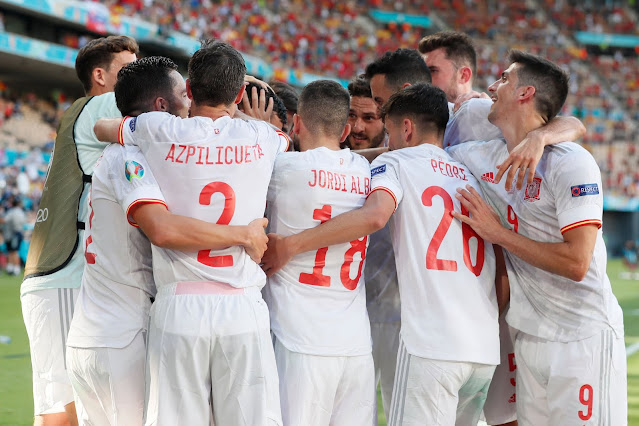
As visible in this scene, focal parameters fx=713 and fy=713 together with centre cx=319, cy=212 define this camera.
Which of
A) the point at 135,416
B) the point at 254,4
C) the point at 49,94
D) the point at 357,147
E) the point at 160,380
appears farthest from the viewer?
the point at 254,4

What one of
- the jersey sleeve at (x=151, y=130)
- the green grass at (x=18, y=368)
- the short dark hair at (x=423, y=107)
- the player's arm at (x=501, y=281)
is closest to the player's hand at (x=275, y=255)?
the jersey sleeve at (x=151, y=130)

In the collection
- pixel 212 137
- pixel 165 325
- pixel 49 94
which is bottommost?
pixel 165 325

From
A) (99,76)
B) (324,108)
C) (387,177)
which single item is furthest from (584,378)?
(99,76)

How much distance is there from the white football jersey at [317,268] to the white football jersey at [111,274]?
69 cm

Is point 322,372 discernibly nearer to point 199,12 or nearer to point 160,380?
point 160,380

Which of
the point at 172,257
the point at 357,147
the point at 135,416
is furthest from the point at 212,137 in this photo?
the point at 357,147

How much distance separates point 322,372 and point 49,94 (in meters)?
33.1

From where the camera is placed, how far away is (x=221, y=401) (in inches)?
135

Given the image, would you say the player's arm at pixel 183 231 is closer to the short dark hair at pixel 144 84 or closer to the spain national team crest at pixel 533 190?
the short dark hair at pixel 144 84

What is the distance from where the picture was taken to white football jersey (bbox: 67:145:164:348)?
367cm

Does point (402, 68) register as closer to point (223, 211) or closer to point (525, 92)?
point (525, 92)

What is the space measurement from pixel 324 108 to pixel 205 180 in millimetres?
855

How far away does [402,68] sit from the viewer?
495 centimetres

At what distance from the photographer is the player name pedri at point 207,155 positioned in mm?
3480
